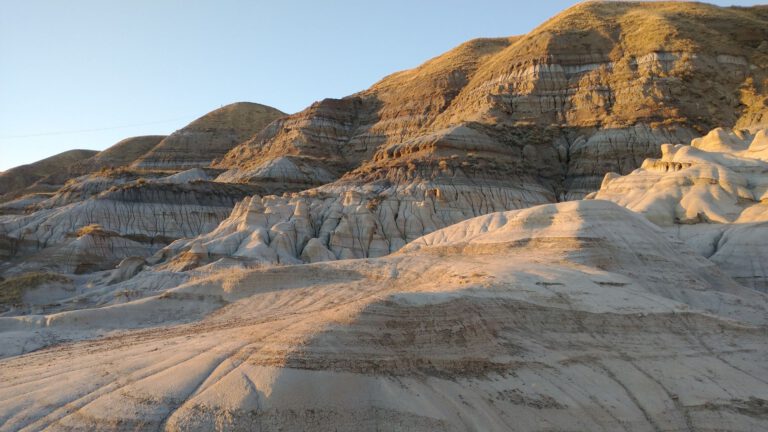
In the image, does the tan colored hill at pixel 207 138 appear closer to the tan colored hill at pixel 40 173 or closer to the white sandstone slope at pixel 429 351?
the tan colored hill at pixel 40 173

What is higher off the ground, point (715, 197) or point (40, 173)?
point (40, 173)

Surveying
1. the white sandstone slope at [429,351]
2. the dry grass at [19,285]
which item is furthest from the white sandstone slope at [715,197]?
the dry grass at [19,285]

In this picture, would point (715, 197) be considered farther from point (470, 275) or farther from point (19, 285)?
point (19, 285)

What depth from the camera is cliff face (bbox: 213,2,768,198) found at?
2345 inches

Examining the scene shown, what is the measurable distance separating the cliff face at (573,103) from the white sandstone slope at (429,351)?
1397 inches

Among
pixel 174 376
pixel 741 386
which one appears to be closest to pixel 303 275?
pixel 174 376

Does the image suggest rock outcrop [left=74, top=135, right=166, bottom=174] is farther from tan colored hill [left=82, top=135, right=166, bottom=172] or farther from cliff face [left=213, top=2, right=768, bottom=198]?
cliff face [left=213, top=2, right=768, bottom=198]

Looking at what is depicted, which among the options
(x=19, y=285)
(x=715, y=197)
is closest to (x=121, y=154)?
(x=19, y=285)

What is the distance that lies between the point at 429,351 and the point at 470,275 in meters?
→ 5.65

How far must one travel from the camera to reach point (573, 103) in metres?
68.1

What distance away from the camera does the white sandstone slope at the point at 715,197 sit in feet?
97.1

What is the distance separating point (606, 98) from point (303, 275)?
52872 mm

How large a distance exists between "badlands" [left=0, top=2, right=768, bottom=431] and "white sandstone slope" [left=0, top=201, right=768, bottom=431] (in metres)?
0.06

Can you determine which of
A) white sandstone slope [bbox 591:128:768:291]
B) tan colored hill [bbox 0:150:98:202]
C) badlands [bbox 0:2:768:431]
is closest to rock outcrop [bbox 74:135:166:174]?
tan colored hill [bbox 0:150:98:202]
